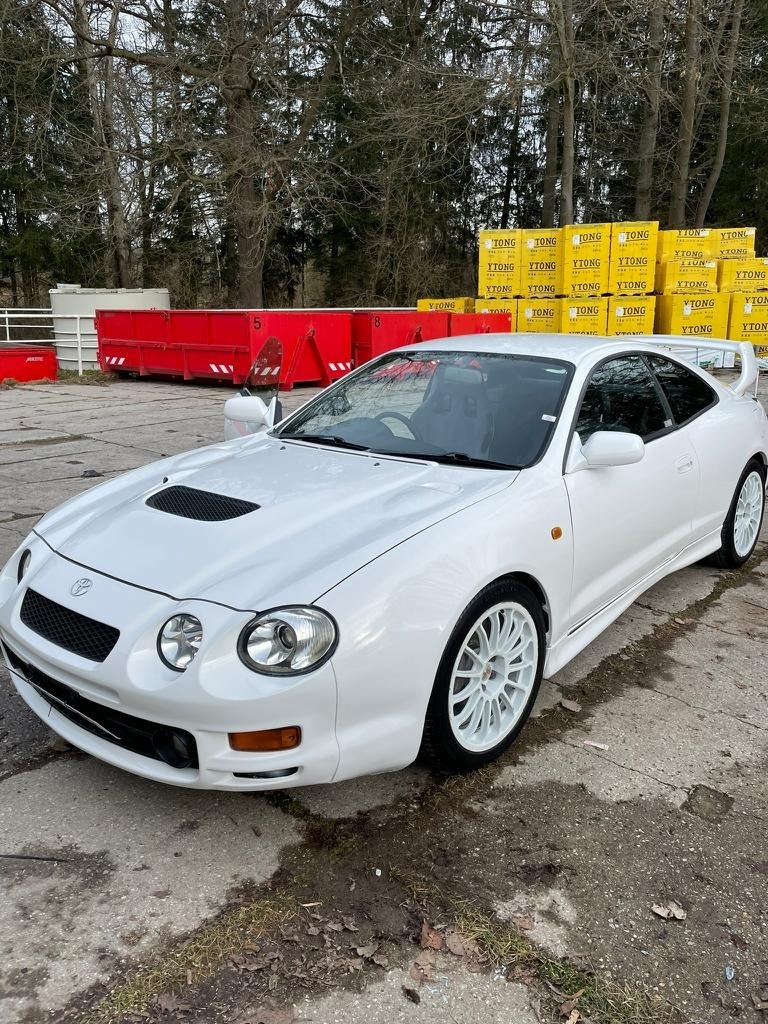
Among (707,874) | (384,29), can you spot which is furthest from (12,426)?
→ (384,29)

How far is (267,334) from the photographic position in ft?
43.8

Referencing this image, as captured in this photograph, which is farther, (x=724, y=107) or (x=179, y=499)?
(x=724, y=107)

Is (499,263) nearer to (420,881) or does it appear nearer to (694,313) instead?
(694,313)

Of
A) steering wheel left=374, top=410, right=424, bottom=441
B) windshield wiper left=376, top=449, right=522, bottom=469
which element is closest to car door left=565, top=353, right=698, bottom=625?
windshield wiper left=376, top=449, right=522, bottom=469

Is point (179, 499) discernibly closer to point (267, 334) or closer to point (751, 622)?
point (751, 622)

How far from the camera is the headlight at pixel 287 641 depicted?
2.26 meters

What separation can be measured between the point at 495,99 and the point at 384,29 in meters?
7.41

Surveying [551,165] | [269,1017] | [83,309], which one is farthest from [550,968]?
[551,165]

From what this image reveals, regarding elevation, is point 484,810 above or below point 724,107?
below

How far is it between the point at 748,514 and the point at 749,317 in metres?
13.1

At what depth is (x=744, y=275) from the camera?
1645 cm

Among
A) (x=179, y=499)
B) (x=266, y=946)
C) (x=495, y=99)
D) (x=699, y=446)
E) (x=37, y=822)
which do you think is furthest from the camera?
(x=495, y=99)

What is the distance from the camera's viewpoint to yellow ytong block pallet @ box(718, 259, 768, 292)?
16.4 meters

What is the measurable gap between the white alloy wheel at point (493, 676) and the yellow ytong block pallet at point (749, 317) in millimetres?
15431
